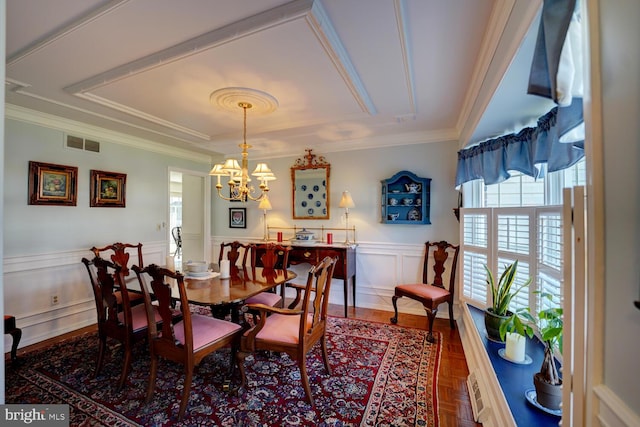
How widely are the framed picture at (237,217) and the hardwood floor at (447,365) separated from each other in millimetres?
2108

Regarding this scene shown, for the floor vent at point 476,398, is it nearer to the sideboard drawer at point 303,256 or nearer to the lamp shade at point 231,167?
the sideboard drawer at point 303,256

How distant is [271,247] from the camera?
317 cm

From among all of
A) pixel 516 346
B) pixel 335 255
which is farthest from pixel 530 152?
pixel 335 255

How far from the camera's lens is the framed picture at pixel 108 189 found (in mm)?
3331

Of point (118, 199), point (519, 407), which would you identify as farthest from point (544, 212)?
point (118, 199)

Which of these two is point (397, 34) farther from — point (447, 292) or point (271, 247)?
point (447, 292)

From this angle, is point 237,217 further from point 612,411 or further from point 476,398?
point 612,411

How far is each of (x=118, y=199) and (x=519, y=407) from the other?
4377 mm

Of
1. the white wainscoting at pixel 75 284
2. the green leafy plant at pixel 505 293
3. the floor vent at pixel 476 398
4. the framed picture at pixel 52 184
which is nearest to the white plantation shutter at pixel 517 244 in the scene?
the green leafy plant at pixel 505 293

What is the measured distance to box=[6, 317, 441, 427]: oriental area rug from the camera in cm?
175

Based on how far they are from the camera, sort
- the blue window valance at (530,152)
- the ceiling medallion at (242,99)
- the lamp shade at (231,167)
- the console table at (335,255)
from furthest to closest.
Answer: the console table at (335,255)
the lamp shade at (231,167)
the ceiling medallion at (242,99)
the blue window valance at (530,152)

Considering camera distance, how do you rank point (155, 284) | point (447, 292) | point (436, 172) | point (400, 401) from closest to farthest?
point (155, 284) < point (400, 401) < point (447, 292) < point (436, 172)

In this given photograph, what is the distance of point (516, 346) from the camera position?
5.61 ft

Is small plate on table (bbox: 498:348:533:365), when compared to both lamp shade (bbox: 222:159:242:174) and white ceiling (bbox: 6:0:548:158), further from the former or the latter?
lamp shade (bbox: 222:159:242:174)
